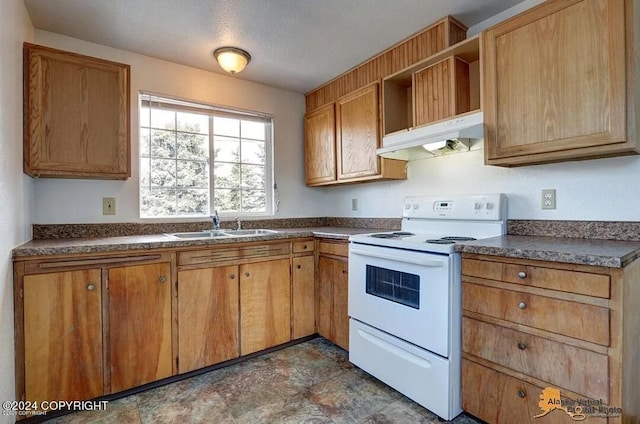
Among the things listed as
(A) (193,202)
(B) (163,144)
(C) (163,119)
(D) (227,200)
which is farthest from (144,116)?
(D) (227,200)

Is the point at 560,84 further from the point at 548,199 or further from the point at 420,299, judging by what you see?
the point at 420,299

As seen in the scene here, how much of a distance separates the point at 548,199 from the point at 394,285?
3.31ft

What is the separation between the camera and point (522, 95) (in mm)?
1678

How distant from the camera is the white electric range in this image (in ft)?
5.32

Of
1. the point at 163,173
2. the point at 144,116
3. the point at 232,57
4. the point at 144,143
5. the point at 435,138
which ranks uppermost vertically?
the point at 232,57

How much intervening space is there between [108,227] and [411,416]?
2.37m

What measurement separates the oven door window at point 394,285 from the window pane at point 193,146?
180 centimetres

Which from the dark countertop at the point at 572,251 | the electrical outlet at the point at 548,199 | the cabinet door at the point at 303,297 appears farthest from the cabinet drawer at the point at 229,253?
the electrical outlet at the point at 548,199

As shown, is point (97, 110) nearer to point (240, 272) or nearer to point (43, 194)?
point (43, 194)

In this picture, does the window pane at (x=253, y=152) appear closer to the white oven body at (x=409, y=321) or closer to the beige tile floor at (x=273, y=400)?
the white oven body at (x=409, y=321)

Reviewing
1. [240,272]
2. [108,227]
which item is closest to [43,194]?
[108,227]

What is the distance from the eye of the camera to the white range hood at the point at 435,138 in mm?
1826

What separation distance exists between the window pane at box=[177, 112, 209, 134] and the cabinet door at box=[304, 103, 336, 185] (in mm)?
999

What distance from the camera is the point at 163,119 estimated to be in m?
2.65
